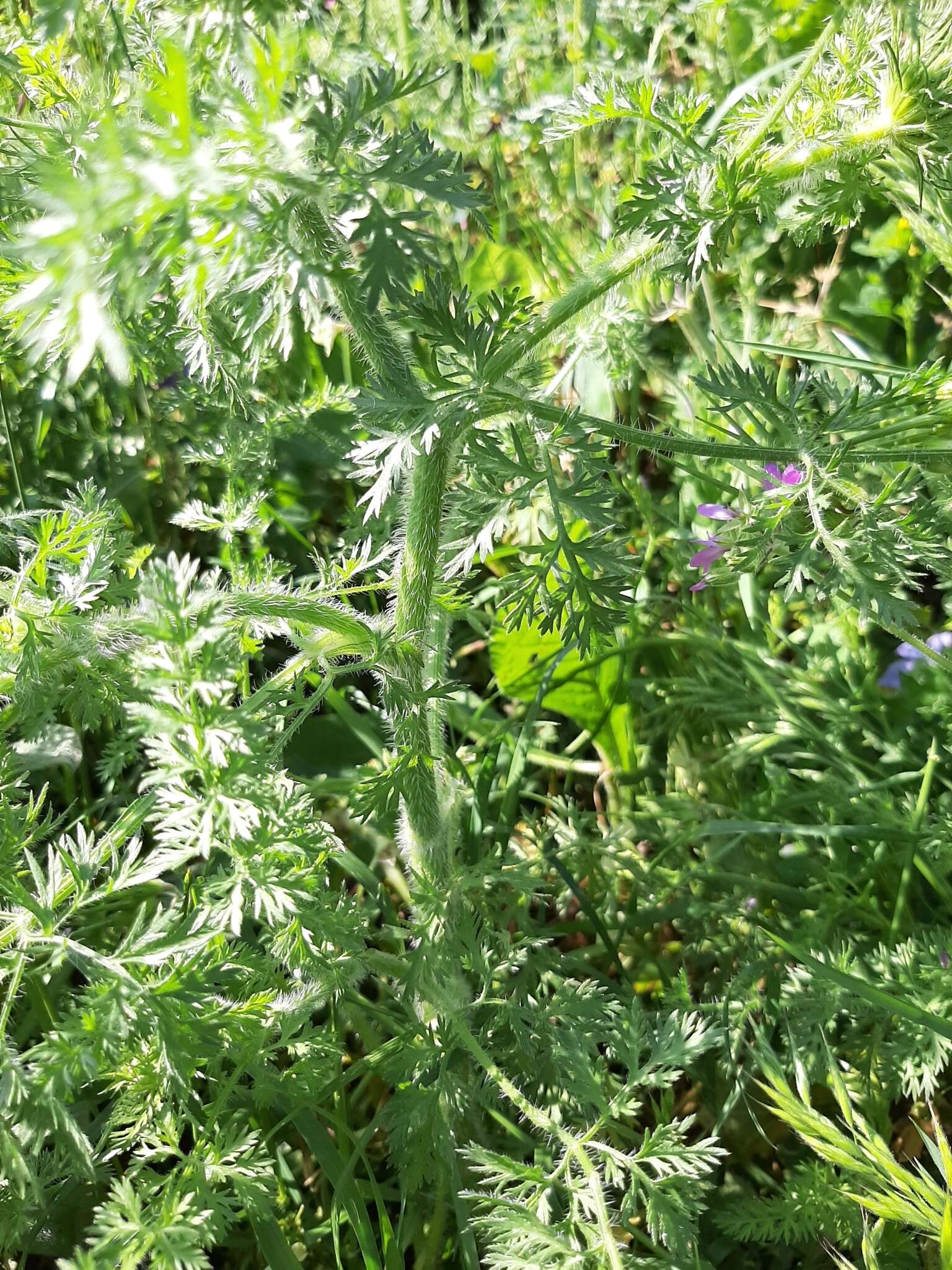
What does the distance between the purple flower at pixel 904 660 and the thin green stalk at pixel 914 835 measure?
359 mm

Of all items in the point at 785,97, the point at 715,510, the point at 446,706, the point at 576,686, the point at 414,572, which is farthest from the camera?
the point at 576,686

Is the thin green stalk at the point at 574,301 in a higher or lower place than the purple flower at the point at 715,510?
higher

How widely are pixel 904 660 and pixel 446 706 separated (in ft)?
3.74

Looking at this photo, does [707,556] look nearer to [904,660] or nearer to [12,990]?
[904,660]

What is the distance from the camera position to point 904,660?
91.0 inches

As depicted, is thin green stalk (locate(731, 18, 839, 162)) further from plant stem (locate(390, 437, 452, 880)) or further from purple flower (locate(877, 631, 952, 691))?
purple flower (locate(877, 631, 952, 691))

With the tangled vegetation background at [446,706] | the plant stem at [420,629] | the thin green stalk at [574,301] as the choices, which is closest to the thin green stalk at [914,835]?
the tangled vegetation background at [446,706]

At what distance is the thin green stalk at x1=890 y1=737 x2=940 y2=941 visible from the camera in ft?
6.11

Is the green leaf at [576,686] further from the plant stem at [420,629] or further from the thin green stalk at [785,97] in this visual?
the thin green stalk at [785,97]

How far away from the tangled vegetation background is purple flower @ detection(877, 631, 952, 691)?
0.06 feet

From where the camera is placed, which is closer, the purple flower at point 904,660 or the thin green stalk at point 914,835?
the thin green stalk at point 914,835

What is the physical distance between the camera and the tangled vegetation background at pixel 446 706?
115cm

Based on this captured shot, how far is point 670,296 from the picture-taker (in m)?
2.39

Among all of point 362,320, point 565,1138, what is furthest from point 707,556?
point 565,1138
